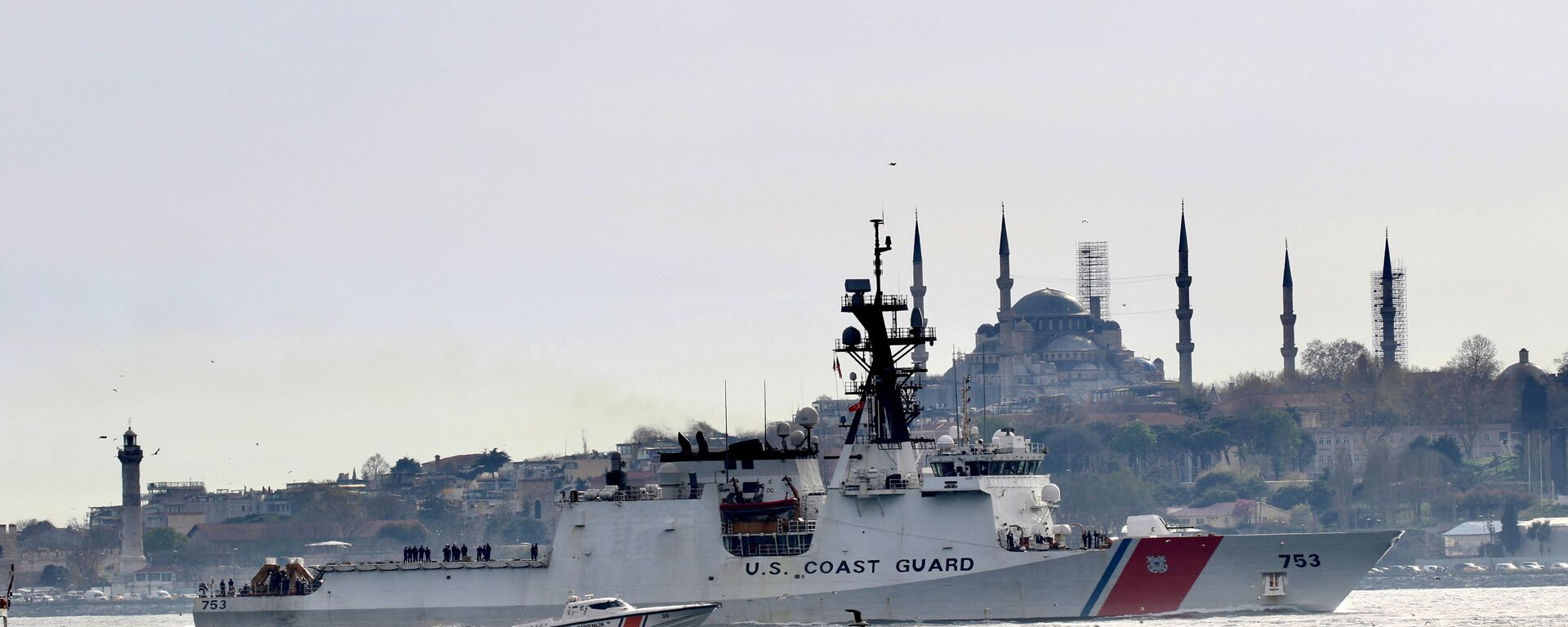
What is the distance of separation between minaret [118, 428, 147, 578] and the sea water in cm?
3019

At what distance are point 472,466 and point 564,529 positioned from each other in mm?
107396

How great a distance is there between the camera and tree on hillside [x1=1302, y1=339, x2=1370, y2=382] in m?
165

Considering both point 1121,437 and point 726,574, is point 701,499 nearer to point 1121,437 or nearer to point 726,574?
point 726,574

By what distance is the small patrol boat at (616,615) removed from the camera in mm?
45188

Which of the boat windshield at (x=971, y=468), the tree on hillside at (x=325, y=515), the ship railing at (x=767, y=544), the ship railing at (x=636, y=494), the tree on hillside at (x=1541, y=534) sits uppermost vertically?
the boat windshield at (x=971, y=468)

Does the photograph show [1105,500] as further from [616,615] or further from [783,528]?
[616,615]

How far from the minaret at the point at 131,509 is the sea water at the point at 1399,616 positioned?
30.2m

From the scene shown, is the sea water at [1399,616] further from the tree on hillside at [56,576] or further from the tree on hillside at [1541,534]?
the tree on hillside at [56,576]

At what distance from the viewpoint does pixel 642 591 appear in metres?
Result: 49.4

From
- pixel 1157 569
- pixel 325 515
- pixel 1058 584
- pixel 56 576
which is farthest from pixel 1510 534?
pixel 1058 584

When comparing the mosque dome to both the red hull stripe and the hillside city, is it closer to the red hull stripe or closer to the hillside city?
the hillside city

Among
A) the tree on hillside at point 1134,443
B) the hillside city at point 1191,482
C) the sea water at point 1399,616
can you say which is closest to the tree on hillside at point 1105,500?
the hillside city at point 1191,482

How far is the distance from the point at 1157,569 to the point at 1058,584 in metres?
2.07

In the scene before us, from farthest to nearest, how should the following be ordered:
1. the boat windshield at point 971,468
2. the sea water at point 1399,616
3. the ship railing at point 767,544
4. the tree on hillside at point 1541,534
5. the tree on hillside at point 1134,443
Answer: the tree on hillside at point 1134,443, the tree on hillside at point 1541,534, the ship railing at point 767,544, the boat windshield at point 971,468, the sea water at point 1399,616
